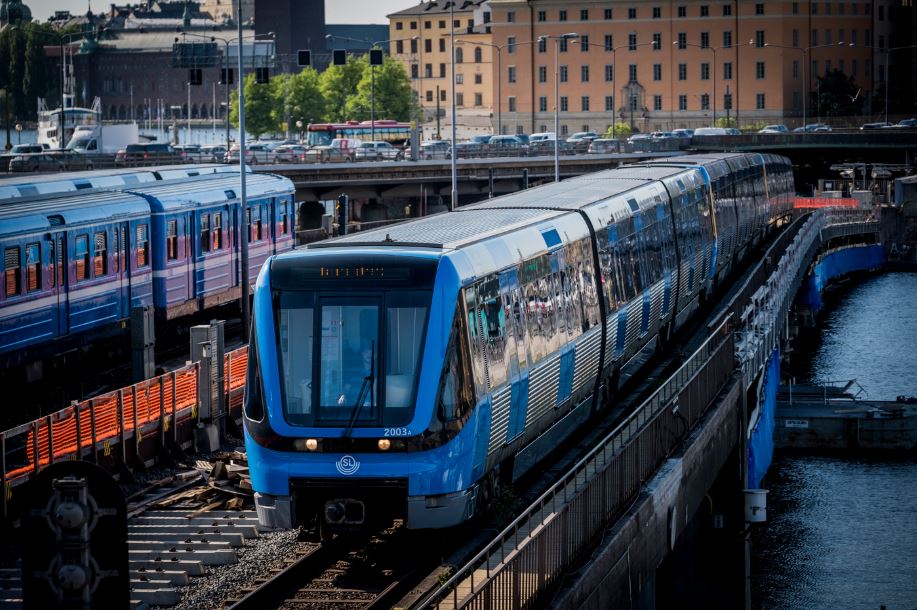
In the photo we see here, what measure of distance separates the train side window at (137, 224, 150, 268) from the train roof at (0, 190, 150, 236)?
0.31 m

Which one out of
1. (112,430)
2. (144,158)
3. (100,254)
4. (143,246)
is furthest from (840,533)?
(144,158)

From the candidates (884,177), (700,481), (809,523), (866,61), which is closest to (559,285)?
(700,481)

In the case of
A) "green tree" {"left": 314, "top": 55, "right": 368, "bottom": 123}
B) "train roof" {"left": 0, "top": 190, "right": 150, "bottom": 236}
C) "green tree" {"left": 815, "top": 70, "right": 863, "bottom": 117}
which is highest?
"green tree" {"left": 314, "top": 55, "right": 368, "bottom": 123}

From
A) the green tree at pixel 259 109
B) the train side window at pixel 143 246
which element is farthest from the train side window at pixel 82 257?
the green tree at pixel 259 109

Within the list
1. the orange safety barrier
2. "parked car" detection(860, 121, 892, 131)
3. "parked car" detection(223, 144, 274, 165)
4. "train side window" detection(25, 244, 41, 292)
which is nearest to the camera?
"train side window" detection(25, 244, 41, 292)

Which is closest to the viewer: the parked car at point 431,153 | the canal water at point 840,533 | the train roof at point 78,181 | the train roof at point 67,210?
the train roof at point 67,210

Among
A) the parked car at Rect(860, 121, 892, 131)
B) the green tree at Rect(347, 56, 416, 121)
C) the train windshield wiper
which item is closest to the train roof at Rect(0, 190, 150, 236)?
the train windshield wiper

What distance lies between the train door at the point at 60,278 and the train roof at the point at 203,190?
4923mm

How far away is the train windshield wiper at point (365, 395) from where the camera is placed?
53.5 ft

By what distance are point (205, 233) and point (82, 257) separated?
7307mm

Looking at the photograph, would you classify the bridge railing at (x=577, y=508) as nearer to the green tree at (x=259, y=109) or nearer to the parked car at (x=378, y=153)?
the parked car at (x=378, y=153)

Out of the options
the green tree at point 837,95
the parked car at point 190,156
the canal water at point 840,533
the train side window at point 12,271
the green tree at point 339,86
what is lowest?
the canal water at point 840,533

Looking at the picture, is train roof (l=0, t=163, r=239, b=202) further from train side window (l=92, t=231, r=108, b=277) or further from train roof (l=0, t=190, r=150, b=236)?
train side window (l=92, t=231, r=108, b=277)

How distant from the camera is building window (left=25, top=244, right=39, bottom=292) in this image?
27.8 m
